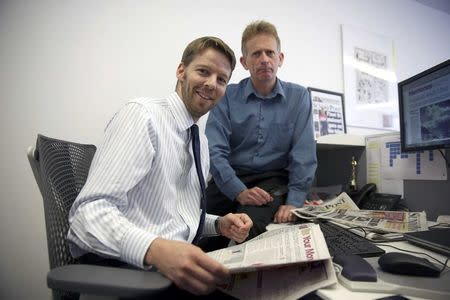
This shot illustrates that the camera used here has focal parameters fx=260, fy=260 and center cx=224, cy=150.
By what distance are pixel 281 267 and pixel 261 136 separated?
83 cm

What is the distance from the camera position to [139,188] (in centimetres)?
65

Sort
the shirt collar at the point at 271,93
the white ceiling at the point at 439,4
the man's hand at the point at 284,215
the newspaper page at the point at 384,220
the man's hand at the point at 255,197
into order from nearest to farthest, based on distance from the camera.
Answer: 1. the newspaper page at the point at 384,220
2. the man's hand at the point at 284,215
3. the man's hand at the point at 255,197
4. the shirt collar at the point at 271,93
5. the white ceiling at the point at 439,4

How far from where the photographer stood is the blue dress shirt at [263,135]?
1.21m

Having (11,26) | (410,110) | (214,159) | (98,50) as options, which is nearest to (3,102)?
(11,26)

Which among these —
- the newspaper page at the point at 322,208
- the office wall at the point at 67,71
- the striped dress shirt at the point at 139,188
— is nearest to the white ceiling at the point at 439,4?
the office wall at the point at 67,71

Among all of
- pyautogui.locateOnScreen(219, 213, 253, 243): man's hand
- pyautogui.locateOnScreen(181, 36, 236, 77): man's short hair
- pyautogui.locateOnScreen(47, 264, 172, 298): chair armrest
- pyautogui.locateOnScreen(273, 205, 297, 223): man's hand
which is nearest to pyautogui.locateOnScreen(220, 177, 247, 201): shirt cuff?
pyautogui.locateOnScreen(273, 205, 297, 223): man's hand

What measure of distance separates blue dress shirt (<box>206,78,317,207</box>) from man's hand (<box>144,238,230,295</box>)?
2.39 ft

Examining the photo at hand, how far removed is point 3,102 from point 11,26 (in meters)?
0.36

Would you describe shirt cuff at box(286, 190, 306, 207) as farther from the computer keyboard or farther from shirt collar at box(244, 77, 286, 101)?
shirt collar at box(244, 77, 286, 101)

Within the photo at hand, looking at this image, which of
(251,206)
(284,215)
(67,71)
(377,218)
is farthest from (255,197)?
(67,71)

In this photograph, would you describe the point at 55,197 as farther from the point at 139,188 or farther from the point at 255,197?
the point at 255,197

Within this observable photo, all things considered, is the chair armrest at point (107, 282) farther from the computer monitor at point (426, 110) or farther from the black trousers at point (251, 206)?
the computer monitor at point (426, 110)

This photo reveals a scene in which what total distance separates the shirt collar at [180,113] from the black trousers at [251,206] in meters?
0.45

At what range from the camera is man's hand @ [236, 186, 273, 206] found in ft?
3.56
